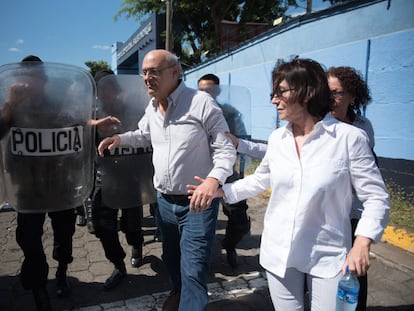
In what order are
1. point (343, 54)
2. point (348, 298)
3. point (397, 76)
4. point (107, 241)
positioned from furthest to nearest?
point (343, 54), point (397, 76), point (107, 241), point (348, 298)

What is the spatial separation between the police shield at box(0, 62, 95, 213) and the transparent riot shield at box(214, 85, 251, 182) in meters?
1.51

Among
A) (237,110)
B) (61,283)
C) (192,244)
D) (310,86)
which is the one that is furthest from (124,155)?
(310,86)

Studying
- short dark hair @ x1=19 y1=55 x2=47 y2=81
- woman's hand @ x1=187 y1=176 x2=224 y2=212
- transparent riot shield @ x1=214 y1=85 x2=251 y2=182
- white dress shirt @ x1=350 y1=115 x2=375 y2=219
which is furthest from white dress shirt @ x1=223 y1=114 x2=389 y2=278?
transparent riot shield @ x1=214 y1=85 x2=251 y2=182

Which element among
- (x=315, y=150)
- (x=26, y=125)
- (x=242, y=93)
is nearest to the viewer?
(x=315, y=150)

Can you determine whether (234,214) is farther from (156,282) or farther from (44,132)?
(44,132)

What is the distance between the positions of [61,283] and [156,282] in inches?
29.4

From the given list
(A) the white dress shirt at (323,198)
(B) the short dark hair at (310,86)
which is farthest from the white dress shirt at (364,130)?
(B) the short dark hair at (310,86)

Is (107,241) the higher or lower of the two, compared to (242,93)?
lower

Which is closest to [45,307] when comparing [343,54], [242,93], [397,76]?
[242,93]

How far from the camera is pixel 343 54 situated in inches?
213

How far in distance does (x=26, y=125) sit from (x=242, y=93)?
218 cm

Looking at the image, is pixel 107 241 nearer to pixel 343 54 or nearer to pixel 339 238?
pixel 339 238

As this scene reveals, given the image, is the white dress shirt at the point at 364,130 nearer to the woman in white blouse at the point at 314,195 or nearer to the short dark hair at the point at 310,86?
the woman in white blouse at the point at 314,195

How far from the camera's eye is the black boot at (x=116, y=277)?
9.07 ft
